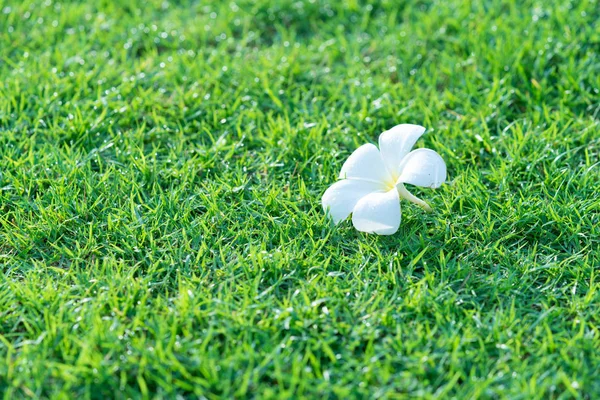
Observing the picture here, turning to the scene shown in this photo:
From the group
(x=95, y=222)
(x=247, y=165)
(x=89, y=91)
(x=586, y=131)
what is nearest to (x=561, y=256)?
(x=586, y=131)

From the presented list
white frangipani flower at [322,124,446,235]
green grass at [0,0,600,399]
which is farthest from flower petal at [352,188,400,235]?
green grass at [0,0,600,399]

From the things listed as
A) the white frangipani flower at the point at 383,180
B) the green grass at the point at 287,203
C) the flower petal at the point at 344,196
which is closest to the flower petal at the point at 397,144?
the white frangipani flower at the point at 383,180

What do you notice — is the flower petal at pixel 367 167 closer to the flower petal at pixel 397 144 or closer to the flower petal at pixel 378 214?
the flower petal at pixel 397 144

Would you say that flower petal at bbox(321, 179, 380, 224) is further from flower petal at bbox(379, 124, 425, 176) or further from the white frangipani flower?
flower petal at bbox(379, 124, 425, 176)

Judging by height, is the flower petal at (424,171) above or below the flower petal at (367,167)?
above

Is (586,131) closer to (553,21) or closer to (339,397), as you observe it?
(553,21)

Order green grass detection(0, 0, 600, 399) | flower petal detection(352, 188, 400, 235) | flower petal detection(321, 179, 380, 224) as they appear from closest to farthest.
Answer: green grass detection(0, 0, 600, 399) → flower petal detection(352, 188, 400, 235) → flower petal detection(321, 179, 380, 224)

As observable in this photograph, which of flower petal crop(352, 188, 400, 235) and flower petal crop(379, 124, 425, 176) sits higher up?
flower petal crop(379, 124, 425, 176)
